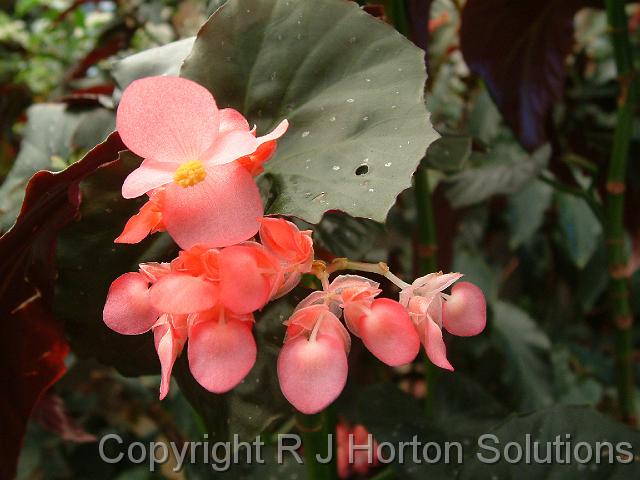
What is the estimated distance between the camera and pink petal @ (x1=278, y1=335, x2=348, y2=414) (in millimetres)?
237

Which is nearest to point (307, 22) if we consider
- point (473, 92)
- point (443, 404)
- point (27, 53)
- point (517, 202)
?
point (443, 404)

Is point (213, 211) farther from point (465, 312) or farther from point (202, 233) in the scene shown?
point (465, 312)

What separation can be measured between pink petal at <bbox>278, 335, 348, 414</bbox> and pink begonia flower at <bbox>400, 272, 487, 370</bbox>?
42 mm

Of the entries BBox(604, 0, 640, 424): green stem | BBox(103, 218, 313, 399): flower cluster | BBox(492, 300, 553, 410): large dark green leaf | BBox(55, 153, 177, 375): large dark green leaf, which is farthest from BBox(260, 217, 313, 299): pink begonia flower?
BBox(492, 300, 553, 410): large dark green leaf

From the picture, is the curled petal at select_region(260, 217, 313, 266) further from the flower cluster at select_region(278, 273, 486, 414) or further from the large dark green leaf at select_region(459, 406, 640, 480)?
the large dark green leaf at select_region(459, 406, 640, 480)

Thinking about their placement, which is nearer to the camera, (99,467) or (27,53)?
(99,467)

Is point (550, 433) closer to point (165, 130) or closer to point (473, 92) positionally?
point (165, 130)

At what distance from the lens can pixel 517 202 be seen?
3.24 feet

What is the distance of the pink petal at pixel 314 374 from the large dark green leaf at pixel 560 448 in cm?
24

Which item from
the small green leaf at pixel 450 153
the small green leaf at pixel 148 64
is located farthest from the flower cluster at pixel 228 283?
the small green leaf at pixel 450 153

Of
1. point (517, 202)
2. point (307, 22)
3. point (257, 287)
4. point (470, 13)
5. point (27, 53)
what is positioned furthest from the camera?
point (27, 53)

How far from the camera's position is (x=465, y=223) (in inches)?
46.3

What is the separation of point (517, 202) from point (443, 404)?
0.45m

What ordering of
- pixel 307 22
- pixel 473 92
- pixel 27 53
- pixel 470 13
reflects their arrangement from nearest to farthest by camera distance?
pixel 307 22 < pixel 470 13 < pixel 473 92 < pixel 27 53
